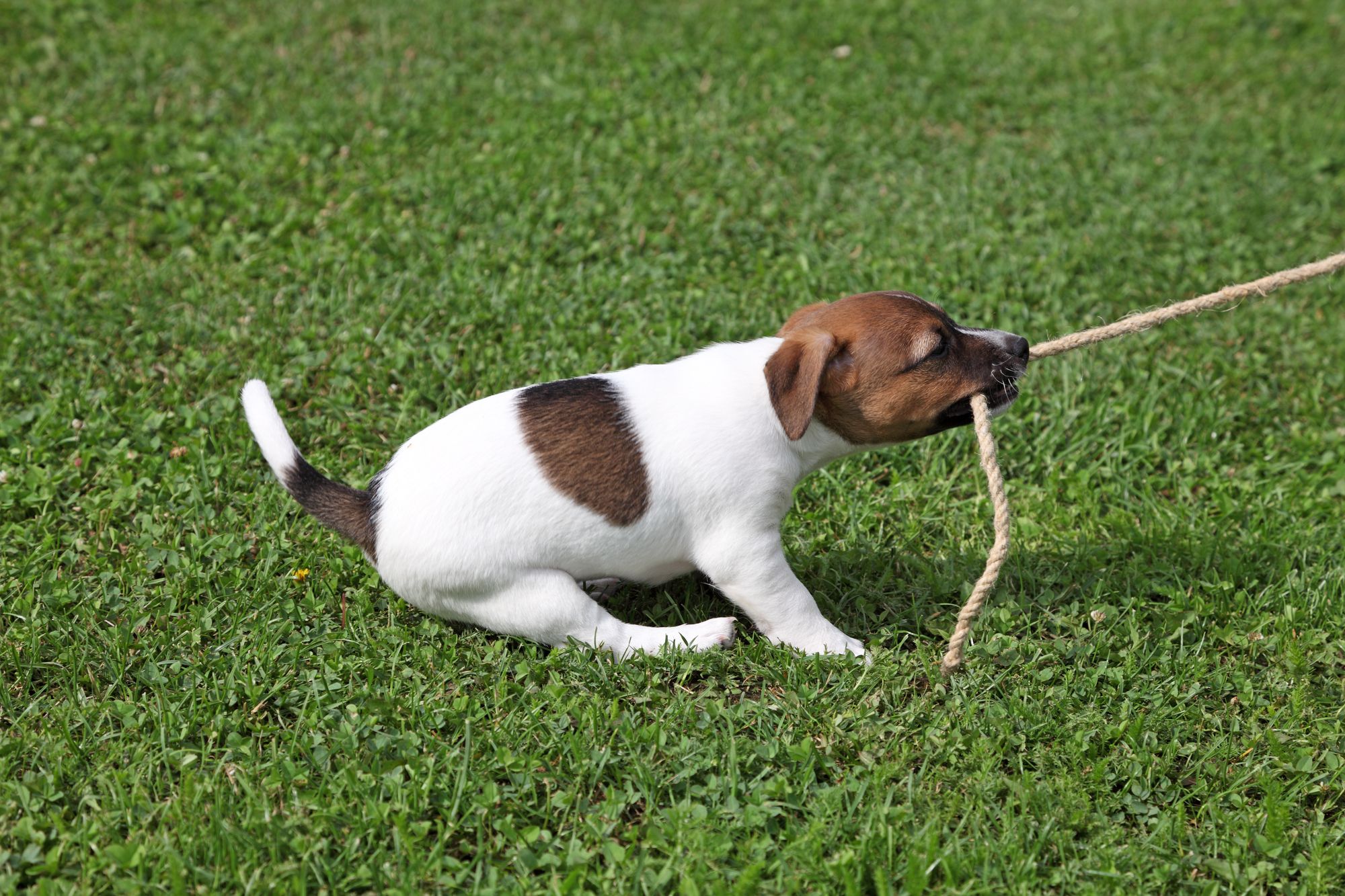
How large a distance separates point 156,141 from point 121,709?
4355 millimetres

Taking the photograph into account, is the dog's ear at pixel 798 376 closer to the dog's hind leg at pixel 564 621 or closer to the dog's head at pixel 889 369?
the dog's head at pixel 889 369

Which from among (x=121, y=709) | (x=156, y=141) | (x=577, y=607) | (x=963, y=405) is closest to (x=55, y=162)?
(x=156, y=141)

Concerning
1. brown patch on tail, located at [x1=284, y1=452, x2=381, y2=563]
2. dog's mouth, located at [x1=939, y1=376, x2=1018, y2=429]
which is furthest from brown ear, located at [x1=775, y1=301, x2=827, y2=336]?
brown patch on tail, located at [x1=284, y1=452, x2=381, y2=563]

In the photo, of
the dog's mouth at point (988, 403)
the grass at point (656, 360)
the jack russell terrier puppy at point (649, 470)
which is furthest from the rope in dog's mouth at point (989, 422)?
the grass at point (656, 360)

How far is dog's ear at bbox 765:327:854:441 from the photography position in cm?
337

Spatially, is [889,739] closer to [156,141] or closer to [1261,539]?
[1261,539]

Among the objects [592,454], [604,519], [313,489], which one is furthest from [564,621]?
[313,489]

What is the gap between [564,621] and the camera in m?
3.57

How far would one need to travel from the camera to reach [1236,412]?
520 centimetres

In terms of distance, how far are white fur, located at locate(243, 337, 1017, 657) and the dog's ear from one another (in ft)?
0.53

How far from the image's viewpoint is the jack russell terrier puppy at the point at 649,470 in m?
3.46

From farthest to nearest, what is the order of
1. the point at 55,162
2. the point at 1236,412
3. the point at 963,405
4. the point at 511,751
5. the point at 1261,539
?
1. the point at 55,162
2. the point at 1236,412
3. the point at 1261,539
4. the point at 963,405
5. the point at 511,751

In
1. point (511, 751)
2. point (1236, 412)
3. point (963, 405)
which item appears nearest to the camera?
point (511, 751)

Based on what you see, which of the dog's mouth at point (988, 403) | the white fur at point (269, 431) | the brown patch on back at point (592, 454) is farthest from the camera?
the white fur at point (269, 431)
